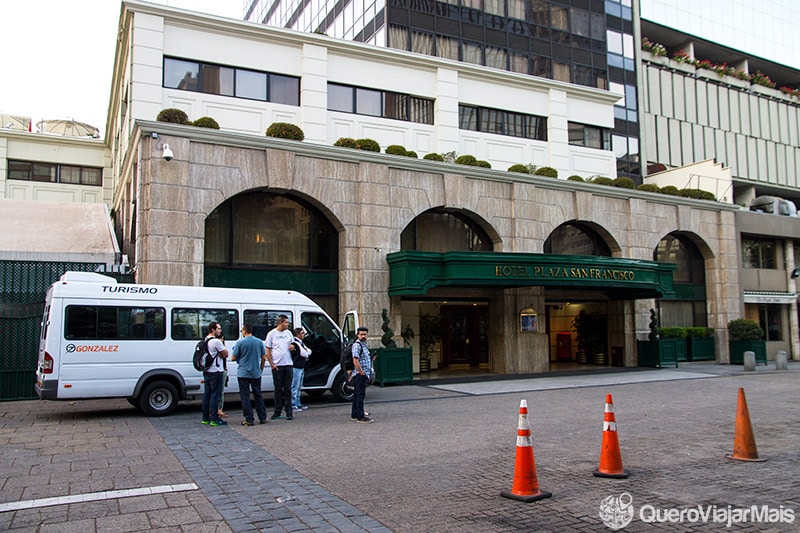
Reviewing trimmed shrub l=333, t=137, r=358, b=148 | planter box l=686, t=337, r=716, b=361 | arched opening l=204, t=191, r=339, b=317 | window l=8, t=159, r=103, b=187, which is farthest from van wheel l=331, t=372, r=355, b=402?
window l=8, t=159, r=103, b=187

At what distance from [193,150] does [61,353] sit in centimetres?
697

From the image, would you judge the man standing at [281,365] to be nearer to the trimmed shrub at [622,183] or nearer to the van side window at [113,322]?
the van side window at [113,322]

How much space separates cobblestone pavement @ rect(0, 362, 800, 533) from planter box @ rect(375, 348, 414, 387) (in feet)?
13.3

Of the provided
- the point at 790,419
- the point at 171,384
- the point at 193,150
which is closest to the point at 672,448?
the point at 790,419

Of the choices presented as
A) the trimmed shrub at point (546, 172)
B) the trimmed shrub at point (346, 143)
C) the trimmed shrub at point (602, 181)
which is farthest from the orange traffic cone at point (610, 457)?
the trimmed shrub at point (602, 181)

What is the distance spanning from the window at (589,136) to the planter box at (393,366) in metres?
13.4

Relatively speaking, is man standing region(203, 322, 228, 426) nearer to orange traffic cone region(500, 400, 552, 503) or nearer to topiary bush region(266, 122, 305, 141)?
orange traffic cone region(500, 400, 552, 503)

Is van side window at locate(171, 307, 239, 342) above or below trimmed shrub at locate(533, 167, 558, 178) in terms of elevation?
below

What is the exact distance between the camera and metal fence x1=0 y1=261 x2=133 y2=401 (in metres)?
14.5

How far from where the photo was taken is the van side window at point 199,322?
12.5 metres

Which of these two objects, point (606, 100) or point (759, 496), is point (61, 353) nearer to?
point (759, 496)

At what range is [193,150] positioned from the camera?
16.6 meters

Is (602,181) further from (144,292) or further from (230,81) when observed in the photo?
(144,292)

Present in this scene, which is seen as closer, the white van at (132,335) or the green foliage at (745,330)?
the white van at (132,335)
